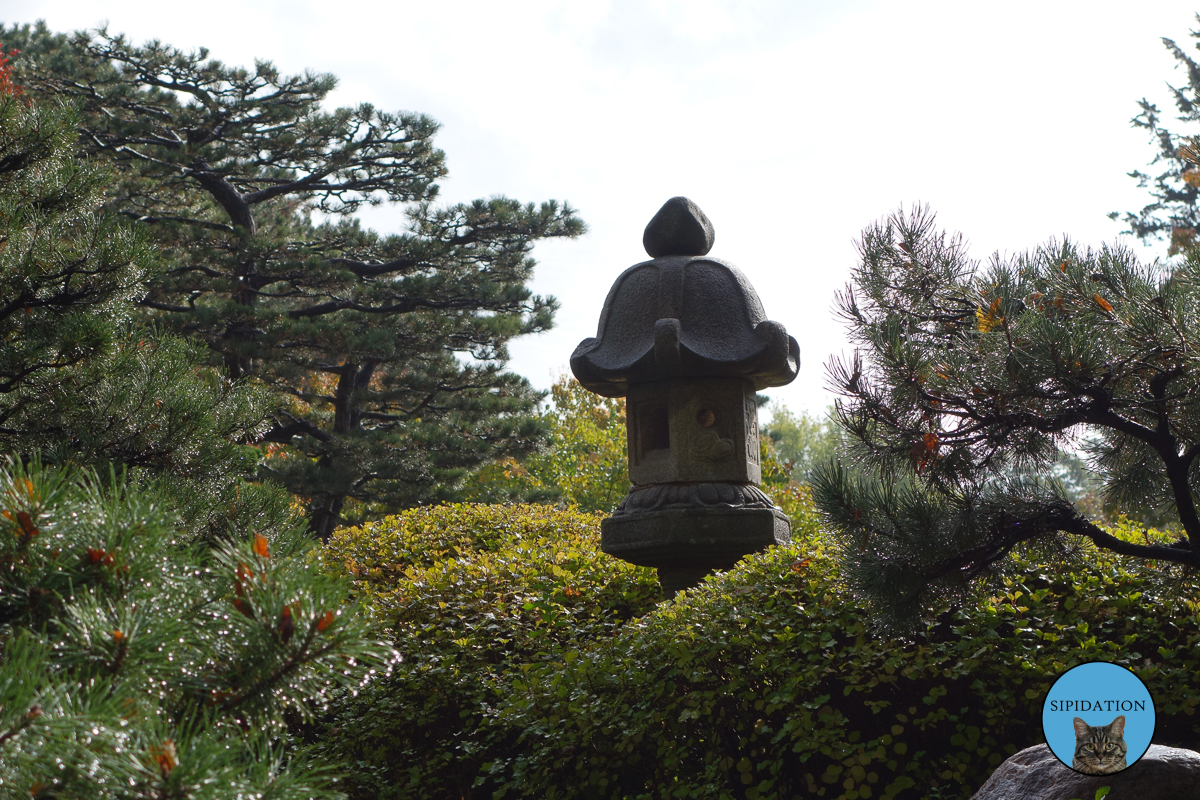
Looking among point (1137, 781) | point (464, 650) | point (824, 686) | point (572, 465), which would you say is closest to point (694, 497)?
point (464, 650)

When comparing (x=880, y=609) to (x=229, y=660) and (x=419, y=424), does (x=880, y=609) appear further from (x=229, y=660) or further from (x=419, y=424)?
(x=419, y=424)

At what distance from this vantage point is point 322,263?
38.9 feet

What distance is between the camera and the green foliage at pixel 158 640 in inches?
47.3

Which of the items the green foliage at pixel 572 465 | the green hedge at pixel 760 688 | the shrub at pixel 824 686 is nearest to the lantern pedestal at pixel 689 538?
the green hedge at pixel 760 688

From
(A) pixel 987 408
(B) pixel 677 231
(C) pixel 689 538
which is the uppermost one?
(B) pixel 677 231

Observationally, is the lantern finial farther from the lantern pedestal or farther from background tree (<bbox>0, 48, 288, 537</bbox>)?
background tree (<bbox>0, 48, 288, 537</bbox>)

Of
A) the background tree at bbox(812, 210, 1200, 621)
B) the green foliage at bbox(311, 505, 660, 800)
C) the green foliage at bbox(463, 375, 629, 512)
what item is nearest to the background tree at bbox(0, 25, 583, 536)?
the green foliage at bbox(463, 375, 629, 512)

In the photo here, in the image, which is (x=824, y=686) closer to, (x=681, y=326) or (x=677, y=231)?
(x=681, y=326)

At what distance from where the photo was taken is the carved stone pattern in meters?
5.30

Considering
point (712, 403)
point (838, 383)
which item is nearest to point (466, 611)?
point (712, 403)

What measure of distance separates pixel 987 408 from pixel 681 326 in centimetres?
305

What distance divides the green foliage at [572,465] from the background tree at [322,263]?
1024mm

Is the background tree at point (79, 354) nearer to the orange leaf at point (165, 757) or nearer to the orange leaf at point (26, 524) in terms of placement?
the orange leaf at point (26, 524)

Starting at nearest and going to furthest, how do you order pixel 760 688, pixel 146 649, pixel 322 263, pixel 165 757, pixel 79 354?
pixel 165 757 < pixel 146 649 < pixel 79 354 < pixel 760 688 < pixel 322 263
